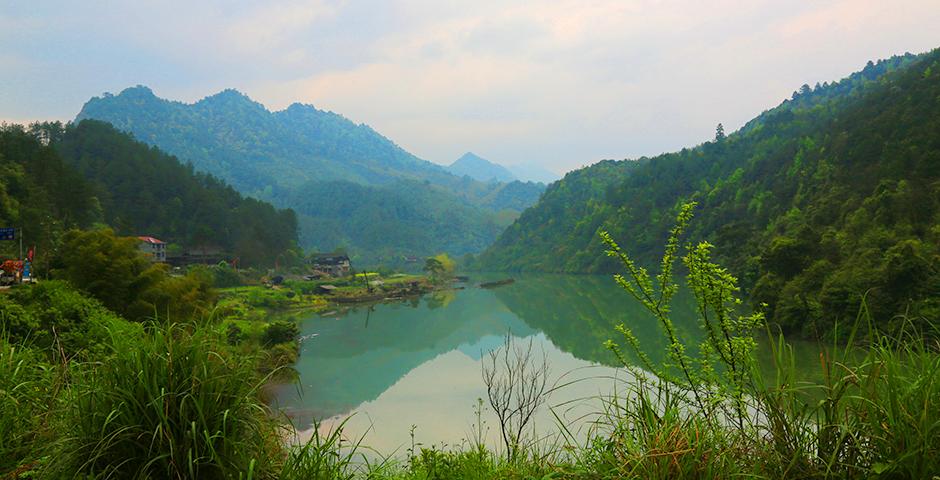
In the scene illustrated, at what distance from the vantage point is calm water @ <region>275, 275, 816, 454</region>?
12.2 metres

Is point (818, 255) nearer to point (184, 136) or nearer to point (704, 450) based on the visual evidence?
point (704, 450)

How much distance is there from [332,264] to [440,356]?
38865mm

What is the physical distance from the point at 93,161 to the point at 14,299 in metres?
52.9

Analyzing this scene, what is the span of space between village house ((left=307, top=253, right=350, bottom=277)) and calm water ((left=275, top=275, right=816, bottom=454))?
1528 centimetres

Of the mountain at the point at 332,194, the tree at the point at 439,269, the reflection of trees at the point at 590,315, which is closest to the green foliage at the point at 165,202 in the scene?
the tree at the point at 439,269

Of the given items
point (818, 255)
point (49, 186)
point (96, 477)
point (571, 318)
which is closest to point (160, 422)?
point (96, 477)

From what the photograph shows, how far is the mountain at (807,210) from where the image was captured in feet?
62.6

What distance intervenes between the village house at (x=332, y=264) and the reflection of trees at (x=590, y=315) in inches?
665

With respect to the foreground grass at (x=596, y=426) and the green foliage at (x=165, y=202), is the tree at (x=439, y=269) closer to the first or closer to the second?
the green foliage at (x=165, y=202)

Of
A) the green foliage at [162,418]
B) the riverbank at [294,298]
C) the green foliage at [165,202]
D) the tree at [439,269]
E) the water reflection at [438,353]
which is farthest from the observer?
the tree at [439,269]

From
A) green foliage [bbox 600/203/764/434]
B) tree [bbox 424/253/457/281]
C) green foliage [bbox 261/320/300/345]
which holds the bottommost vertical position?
tree [bbox 424/253/457/281]

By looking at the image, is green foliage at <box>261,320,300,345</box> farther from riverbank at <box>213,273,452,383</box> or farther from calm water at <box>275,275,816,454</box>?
calm water at <box>275,275,816,454</box>

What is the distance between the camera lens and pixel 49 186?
3316 centimetres

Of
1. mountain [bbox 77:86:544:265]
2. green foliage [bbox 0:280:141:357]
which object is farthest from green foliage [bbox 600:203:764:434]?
mountain [bbox 77:86:544:265]
